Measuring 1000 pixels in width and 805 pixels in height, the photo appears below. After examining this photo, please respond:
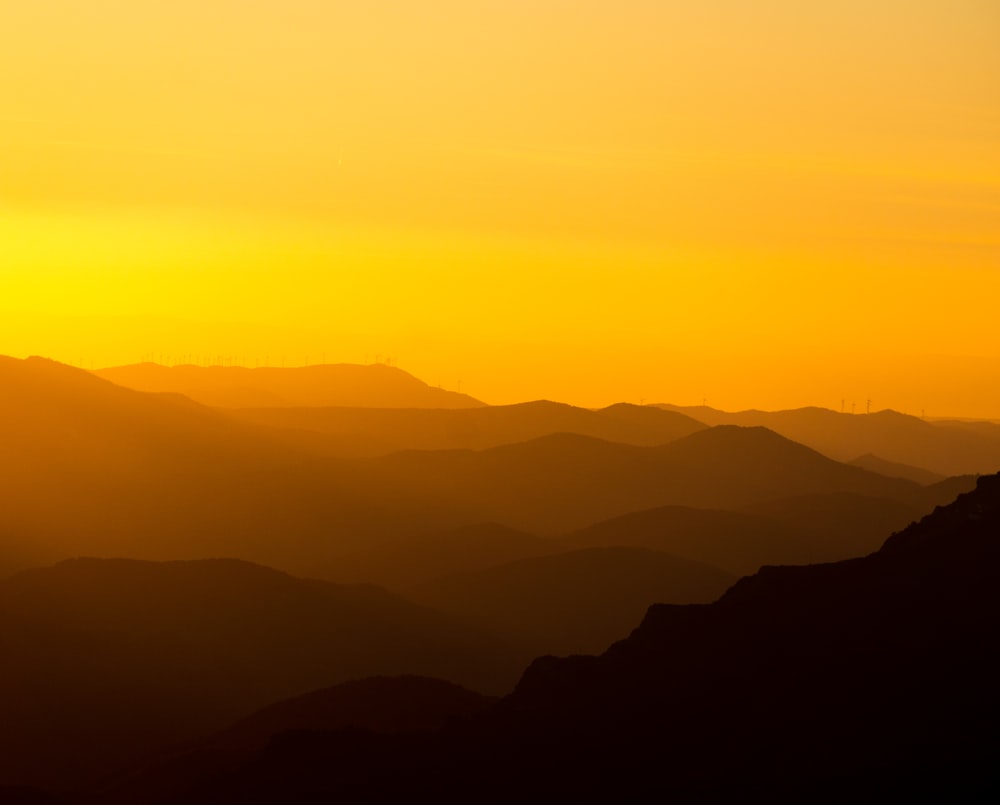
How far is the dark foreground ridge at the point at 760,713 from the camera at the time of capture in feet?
365

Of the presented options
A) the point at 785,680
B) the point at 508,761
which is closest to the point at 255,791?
the point at 508,761

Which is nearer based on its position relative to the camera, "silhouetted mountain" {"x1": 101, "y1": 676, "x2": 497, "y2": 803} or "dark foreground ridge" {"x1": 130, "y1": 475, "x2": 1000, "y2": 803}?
"dark foreground ridge" {"x1": 130, "y1": 475, "x2": 1000, "y2": 803}

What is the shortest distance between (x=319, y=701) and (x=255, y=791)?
46.5 metres

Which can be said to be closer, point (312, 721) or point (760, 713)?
point (760, 713)

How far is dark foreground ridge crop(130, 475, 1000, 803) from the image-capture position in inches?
4382

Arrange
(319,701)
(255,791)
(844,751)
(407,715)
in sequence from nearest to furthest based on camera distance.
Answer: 1. (844,751)
2. (255,791)
3. (407,715)
4. (319,701)

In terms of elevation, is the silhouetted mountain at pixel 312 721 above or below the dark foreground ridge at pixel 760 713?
below

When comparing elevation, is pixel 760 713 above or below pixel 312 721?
above

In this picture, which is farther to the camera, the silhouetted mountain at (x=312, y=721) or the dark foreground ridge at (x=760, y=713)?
the silhouetted mountain at (x=312, y=721)

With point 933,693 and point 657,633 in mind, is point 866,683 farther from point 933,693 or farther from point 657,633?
point 657,633

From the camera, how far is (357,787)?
127438 mm

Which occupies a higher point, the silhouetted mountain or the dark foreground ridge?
the dark foreground ridge

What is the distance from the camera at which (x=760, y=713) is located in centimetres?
12194

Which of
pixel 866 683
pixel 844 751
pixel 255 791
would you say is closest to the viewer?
pixel 844 751
